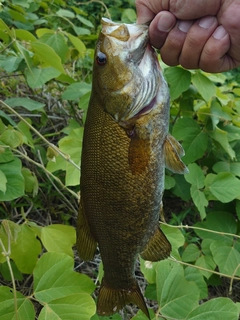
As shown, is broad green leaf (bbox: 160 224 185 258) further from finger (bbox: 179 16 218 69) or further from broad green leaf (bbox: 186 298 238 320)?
finger (bbox: 179 16 218 69)

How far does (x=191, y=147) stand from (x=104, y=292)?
3.40ft

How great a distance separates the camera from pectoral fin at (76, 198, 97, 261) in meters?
1.37

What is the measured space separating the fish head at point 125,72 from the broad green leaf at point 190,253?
1045mm

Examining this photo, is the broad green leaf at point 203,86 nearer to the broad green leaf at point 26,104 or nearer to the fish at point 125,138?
the broad green leaf at point 26,104

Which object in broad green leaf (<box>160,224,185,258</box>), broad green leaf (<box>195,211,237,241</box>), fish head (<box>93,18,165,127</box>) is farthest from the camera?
broad green leaf (<box>195,211,237,241</box>)

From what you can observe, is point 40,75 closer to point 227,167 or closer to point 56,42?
point 56,42

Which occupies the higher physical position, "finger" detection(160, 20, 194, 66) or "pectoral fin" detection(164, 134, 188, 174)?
"finger" detection(160, 20, 194, 66)

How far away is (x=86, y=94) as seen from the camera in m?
2.22

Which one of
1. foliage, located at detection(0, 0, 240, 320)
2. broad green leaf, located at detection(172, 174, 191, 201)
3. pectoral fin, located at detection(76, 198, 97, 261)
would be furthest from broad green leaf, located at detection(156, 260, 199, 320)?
broad green leaf, located at detection(172, 174, 191, 201)

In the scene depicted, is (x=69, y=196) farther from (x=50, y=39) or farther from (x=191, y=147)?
(x=50, y=39)

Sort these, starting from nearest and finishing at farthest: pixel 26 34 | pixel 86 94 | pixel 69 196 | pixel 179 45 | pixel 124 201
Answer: pixel 124 201 → pixel 179 45 → pixel 26 34 → pixel 86 94 → pixel 69 196

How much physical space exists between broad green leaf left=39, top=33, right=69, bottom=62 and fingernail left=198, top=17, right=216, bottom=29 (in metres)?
1.21

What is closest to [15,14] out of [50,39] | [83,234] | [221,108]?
[50,39]

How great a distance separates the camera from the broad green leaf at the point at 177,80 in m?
2.25
